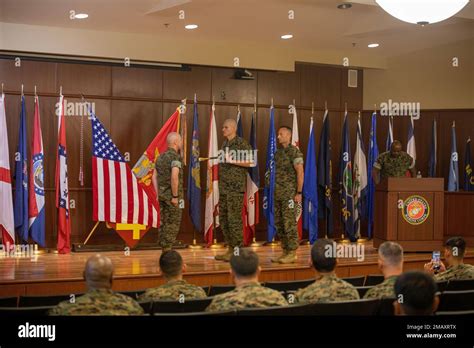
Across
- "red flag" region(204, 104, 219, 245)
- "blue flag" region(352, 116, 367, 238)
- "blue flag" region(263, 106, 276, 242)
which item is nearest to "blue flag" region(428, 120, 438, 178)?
"blue flag" region(352, 116, 367, 238)

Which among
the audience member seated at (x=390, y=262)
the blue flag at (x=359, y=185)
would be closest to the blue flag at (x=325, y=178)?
the blue flag at (x=359, y=185)

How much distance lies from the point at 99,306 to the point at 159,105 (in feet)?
20.5

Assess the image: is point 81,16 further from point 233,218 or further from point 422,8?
point 422,8

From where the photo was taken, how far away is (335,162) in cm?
1016

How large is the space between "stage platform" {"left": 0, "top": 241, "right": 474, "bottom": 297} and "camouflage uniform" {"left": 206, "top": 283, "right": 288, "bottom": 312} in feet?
9.20

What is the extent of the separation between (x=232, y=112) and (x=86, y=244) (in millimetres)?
2796

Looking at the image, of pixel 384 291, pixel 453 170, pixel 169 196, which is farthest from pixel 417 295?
pixel 453 170

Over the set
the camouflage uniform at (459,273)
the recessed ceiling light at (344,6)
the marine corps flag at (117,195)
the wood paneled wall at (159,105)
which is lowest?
the camouflage uniform at (459,273)

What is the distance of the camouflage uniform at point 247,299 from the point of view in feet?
11.0

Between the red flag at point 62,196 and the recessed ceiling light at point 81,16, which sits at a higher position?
the recessed ceiling light at point 81,16

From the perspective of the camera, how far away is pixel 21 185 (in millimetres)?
8008

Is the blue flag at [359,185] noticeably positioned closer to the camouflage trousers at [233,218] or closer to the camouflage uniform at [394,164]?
the camouflage uniform at [394,164]

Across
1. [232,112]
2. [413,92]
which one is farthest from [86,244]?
[413,92]

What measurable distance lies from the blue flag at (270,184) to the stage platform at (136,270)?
24.7 inches
